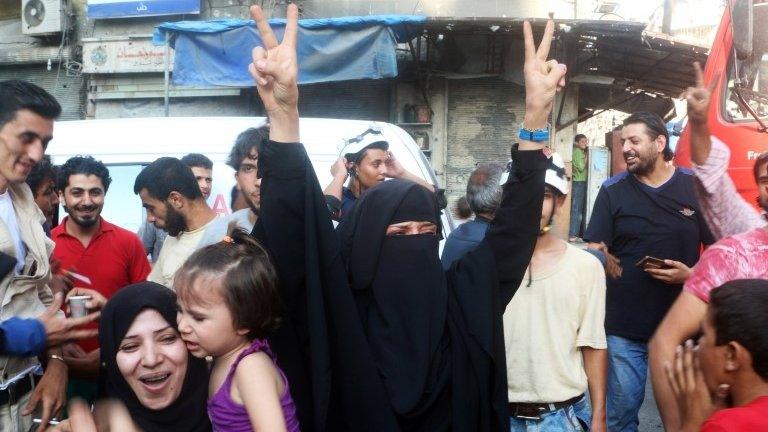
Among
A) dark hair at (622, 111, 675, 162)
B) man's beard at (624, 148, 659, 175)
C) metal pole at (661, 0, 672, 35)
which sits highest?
metal pole at (661, 0, 672, 35)

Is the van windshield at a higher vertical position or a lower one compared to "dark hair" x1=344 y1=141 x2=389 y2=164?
higher

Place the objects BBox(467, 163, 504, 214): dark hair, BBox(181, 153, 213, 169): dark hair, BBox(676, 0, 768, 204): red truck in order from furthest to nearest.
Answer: BBox(181, 153, 213, 169): dark hair → BBox(676, 0, 768, 204): red truck → BBox(467, 163, 504, 214): dark hair

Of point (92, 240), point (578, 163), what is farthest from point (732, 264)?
point (578, 163)

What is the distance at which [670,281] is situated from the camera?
3686 mm

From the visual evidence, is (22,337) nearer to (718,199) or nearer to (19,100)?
(19,100)

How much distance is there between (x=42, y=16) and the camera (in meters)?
14.4

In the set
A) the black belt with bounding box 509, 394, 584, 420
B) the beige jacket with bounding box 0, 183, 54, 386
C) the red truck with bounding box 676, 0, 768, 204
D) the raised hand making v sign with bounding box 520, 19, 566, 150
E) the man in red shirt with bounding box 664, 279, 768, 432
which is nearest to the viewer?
the man in red shirt with bounding box 664, 279, 768, 432

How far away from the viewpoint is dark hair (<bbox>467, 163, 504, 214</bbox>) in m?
3.66

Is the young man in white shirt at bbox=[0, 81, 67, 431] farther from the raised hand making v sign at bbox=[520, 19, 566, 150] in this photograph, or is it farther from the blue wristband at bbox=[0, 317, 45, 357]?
the raised hand making v sign at bbox=[520, 19, 566, 150]

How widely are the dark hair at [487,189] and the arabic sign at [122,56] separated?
1114 cm

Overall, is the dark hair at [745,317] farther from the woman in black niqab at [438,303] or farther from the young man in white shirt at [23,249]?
the young man in white shirt at [23,249]

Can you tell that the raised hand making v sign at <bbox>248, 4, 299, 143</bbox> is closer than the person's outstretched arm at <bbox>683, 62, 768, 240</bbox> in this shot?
Yes

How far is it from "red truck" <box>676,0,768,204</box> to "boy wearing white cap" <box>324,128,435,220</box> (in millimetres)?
1850

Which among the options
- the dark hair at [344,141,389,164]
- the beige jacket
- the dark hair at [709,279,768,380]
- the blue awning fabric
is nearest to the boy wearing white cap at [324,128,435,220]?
the dark hair at [344,141,389,164]
